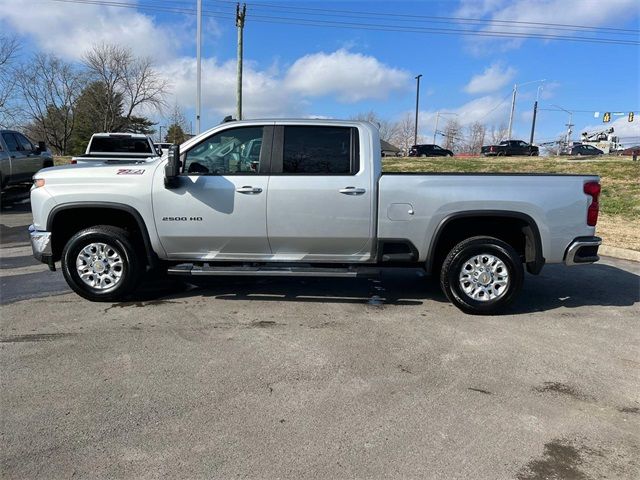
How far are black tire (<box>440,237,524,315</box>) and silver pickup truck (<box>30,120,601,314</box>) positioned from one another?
11 mm

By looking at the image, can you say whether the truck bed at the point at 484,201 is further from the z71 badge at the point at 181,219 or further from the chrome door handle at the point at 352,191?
the z71 badge at the point at 181,219

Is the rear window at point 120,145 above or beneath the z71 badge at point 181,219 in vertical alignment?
above

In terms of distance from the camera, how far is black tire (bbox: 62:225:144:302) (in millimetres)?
5285

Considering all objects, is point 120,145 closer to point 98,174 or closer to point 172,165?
point 98,174

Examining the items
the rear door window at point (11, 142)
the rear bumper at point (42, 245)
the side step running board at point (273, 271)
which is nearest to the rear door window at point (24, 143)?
the rear door window at point (11, 142)

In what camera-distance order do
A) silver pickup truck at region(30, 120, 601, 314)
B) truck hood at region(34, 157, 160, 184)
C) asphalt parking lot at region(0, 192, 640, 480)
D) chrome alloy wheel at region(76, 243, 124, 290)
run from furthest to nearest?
chrome alloy wheel at region(76, 243, 124, 290), truck hood at region(34, 157, 160, 184), silver pickup truck at region(30, 120, 601, 314), asphalt parking lot at region(0, 192, 640, 480)

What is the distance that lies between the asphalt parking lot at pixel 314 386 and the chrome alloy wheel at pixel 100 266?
27 cm

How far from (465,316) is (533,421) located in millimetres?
2064

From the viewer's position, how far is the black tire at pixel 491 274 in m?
5.13

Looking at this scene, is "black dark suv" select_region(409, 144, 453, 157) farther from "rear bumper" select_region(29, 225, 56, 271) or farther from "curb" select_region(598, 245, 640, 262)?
"rear bumper" select_region(29, 225, 56, 271)

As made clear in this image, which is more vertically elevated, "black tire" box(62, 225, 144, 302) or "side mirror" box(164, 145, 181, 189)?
"side mirror" box(164, 145, 181, 189)

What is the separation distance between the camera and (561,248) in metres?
5.18

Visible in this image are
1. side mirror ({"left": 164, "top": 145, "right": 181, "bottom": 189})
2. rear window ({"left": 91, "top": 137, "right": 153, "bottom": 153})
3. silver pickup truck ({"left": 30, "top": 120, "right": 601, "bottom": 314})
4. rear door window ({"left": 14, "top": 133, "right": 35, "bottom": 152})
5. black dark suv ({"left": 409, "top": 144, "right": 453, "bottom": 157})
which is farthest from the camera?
black dark suv ({"left": 409, "top": 144, "right": 453, "bottom": 157})

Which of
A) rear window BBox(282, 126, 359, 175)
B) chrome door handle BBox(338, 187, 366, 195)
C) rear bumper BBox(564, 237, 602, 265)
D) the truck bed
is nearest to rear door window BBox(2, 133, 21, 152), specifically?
rear window BBox(282, 126, 359, 175)
